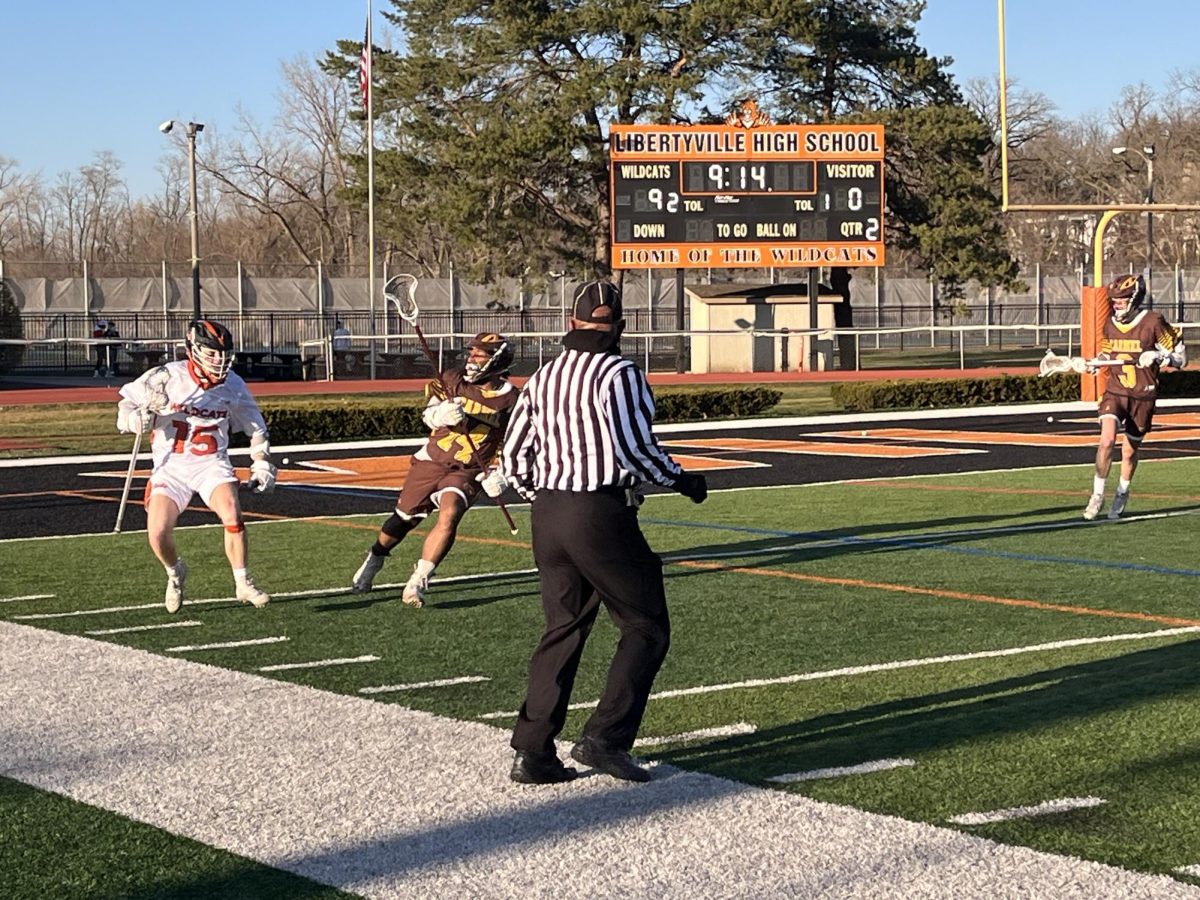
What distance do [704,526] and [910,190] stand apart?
3908cm

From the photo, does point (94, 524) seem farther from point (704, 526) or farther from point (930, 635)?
point (930, 635)

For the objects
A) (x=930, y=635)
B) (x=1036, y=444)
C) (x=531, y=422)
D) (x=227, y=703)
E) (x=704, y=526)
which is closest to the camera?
(x=531, y=422)

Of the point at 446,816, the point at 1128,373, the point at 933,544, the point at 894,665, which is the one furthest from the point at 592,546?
the point at 1128,373

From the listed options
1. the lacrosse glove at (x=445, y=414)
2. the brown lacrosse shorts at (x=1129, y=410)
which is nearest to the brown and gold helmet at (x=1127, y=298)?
the brown lacrosse shorts at (x=1129, y=410)

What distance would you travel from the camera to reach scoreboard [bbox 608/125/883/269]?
121 ft

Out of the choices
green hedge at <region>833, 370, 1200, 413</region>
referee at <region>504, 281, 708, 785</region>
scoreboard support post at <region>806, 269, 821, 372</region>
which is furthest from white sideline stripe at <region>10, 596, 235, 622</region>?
scoreboard support post at <region>806, 269, 821, 372</region>

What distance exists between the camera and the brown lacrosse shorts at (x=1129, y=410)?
47.8 ft

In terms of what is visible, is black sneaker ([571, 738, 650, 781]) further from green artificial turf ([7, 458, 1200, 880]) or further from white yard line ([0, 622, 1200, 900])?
green artificial turf ([7, 458, 1200, 880])

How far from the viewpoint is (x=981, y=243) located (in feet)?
166

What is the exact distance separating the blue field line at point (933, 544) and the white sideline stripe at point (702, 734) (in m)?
5.23

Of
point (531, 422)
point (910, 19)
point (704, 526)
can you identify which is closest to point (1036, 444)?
point (704, 526)

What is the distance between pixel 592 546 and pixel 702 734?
1185 millimetres

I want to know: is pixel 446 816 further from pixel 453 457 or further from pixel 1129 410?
pixel 1129 410

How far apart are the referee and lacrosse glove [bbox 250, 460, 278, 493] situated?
4.05 m
